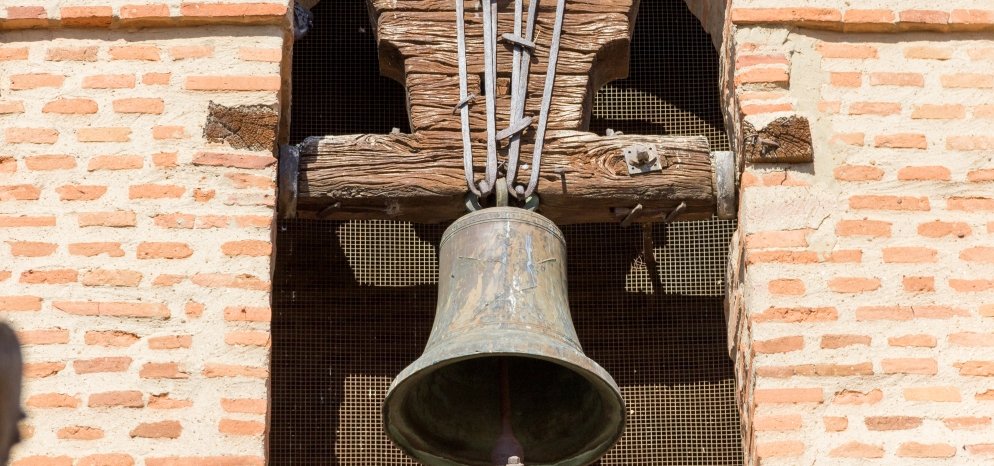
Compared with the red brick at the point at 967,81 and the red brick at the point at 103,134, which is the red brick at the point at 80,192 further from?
the red brick at the point at 967,81

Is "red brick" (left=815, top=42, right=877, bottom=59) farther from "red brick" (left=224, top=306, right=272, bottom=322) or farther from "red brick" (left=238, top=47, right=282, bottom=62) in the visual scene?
"red brick" (left=224, top=306, right=272, bottom=322)

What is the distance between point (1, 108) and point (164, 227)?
0.58 meters

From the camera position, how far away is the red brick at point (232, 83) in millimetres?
4242

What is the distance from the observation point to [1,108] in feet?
13.8

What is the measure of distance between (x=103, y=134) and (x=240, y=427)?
2.97ft

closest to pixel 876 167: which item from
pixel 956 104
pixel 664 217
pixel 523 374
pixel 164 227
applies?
pixel 956 104

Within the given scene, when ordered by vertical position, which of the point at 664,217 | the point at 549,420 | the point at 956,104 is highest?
the point at 956,104

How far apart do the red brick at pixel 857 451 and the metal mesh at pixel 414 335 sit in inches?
62.9

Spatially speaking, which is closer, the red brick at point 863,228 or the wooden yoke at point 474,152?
the red brick at point 863,228

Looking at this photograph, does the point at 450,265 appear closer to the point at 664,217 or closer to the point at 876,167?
the point at 664,217

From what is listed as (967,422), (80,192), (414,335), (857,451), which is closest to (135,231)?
(80,192)

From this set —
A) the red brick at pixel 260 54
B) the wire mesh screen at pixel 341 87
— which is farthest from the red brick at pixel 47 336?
the wire mesh screen at pixel 341 87

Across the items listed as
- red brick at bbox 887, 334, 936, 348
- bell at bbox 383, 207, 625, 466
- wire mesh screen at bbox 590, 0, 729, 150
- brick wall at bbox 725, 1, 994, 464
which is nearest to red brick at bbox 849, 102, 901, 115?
brick wall at bbox 725, 1, 994, 464

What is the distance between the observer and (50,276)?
158 inches
